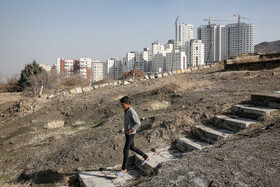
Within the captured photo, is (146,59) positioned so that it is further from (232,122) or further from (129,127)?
(129,127)

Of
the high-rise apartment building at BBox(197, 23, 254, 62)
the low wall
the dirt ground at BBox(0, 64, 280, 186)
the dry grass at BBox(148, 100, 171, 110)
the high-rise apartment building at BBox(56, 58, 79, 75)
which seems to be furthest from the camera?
the high-rise apartment building at BBox(197, 23, 254, 62)

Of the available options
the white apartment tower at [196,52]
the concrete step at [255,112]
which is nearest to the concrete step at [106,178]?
the concrete step at [255,112]

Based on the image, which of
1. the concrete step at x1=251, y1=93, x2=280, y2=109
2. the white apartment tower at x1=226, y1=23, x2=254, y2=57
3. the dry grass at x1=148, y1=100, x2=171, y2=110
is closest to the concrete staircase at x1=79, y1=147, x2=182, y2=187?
the concrete step at x1=251, y1=93, x2=280, y2=109

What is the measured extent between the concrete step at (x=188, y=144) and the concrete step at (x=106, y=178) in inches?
47.8

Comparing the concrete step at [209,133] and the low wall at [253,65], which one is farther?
the low wall at [253,65]

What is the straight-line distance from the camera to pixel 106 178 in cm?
441

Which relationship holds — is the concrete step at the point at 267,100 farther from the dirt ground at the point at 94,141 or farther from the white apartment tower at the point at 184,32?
the white apartment tower at the point at 184,32

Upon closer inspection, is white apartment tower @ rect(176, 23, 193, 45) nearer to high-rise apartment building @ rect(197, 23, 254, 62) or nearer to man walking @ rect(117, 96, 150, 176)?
high-rise apartment building @ rect(197, 23, 254, 62)

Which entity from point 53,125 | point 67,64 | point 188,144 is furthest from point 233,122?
point 67,64

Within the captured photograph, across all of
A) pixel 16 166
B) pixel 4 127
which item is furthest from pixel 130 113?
pixel 4 127

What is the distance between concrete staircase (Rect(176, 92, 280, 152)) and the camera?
17.1 feet

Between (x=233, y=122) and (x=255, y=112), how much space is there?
643 mm

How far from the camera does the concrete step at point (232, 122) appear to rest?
5.23 meters

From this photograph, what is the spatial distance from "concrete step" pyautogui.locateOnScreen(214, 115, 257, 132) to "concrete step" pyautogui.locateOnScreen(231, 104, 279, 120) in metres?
0.19
